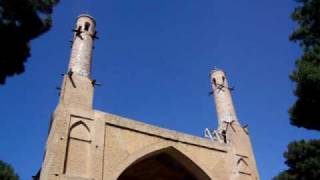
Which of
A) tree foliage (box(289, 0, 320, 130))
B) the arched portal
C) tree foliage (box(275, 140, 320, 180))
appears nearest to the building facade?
the arched portal

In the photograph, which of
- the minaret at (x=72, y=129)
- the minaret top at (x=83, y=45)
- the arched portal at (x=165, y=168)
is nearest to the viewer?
the minaret at (x=72, y=129)

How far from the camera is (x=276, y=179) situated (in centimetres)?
1285

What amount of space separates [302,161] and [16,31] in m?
9.01

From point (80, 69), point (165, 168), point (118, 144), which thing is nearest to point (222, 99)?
point (165, 168)

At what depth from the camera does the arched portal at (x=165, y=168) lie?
12.6 meters

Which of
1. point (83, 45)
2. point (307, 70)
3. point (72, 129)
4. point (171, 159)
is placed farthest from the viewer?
point (83, 45)

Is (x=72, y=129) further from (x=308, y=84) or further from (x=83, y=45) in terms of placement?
(x=308, y=84)

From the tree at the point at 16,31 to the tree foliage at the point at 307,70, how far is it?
677cm

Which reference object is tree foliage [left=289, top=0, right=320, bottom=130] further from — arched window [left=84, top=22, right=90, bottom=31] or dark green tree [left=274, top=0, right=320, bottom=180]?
arched window [left=84, top=22, right=90, bottom=31]

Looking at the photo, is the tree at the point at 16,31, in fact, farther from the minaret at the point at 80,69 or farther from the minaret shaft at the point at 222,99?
the minaret shaft at the point at 222,99

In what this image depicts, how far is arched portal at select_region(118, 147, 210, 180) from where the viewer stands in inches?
497

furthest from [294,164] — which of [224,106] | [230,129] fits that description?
[224,106]

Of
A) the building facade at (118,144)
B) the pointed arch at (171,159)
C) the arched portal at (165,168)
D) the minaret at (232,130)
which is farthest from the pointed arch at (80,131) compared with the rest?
the minaret at (232,130)

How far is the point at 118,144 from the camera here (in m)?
11.5
